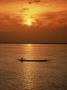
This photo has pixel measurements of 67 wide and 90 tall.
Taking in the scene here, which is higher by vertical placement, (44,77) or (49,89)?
(44,77)

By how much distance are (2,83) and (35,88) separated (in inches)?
427

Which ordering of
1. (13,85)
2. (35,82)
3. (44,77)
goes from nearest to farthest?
1. (13,85)
2. (35,82)
3. (44,77)

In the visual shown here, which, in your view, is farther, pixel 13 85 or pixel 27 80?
pixel 27 80

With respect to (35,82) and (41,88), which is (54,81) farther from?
(41,88)

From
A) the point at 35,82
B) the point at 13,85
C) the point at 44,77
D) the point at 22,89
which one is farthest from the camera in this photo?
the point at 44,77

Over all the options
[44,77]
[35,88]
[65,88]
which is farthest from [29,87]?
[44,77]

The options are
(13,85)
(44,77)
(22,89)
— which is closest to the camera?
(22,89)

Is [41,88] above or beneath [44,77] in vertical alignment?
beneath

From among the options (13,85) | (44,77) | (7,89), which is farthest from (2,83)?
(44,77)

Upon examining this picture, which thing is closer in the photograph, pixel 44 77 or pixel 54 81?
pixel 54 81

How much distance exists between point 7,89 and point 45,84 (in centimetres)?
1055

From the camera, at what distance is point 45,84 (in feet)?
231

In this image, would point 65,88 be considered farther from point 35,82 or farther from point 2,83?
point 2,83

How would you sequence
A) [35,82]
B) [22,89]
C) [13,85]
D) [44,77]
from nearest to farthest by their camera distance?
[22,89] → [13,85] → [35,82] → [44,77]
